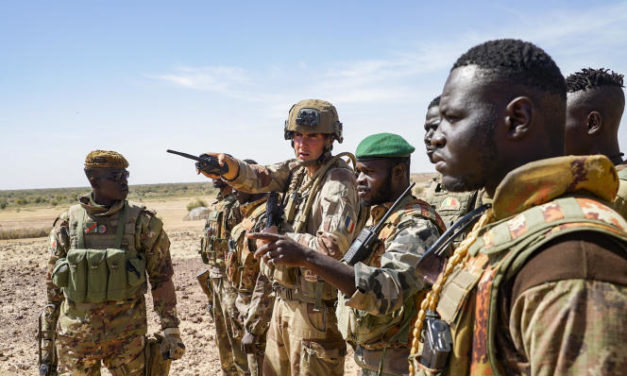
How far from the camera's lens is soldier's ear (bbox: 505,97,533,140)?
1.36 m

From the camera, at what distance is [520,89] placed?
4.52 ft

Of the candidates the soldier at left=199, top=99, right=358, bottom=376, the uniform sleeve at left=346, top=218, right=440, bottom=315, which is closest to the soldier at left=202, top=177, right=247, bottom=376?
the soldier at left=199, top=99, right=358, bottom=376

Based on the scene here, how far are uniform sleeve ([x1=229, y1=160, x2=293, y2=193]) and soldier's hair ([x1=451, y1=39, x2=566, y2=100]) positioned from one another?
3225 millimetres

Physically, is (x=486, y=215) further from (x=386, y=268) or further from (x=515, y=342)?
(x=386, y=268)

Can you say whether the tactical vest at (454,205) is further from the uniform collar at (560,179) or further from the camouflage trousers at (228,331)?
the uniform collar at (560,179)

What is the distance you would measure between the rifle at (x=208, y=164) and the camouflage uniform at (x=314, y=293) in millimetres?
746

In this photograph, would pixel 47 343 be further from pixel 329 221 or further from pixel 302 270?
pixel 329 221

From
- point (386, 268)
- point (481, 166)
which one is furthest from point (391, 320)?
point (481, 166)

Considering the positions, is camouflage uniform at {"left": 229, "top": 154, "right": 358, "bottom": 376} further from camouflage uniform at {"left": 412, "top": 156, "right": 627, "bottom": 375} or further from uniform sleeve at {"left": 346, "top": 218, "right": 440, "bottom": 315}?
camouflage uniform at {"left": 412, "top": 156, "right": 627, "bottom": 375}

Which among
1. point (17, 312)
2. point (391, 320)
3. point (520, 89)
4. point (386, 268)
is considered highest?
point (520, 89)

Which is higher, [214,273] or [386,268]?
[386,268]

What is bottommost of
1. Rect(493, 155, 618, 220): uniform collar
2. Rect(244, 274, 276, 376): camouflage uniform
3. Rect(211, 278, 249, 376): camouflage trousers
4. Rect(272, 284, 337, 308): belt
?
Rect(211, 278, 249, 376): camouflage trousers

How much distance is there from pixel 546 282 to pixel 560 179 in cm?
32

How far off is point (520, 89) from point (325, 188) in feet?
8.25
